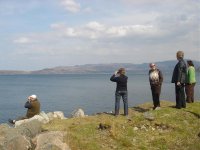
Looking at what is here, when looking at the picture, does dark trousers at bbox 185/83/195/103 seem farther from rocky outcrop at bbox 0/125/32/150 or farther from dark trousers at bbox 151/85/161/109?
rocky outcrop at bbox 0/125/32/150

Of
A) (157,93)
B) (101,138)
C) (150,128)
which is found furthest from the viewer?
(157,93)

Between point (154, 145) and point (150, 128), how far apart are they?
1785mm

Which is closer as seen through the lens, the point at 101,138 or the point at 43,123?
the point at 101,138

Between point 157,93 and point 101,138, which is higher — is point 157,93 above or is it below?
above

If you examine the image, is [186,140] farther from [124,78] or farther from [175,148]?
[124,78]

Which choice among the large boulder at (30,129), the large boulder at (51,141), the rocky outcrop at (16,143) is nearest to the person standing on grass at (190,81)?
the large boulder at (30,129)

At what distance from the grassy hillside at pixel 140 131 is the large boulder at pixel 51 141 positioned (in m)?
0.38

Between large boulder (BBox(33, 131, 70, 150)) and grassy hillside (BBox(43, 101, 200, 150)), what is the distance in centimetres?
38

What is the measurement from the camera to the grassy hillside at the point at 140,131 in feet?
47.9

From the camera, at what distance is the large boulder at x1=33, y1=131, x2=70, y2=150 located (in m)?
13.5

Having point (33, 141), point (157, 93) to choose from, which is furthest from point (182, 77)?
point (33, 141)

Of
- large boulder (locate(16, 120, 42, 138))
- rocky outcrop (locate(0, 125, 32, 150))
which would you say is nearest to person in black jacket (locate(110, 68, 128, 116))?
large boulder (locate(16, 120, 42, 138))

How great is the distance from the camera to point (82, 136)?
1559 centimetres

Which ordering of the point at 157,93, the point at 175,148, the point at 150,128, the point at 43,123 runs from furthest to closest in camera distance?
the point at 157,93, the point at 43,123, the point at 150,128, the point at 175,148
